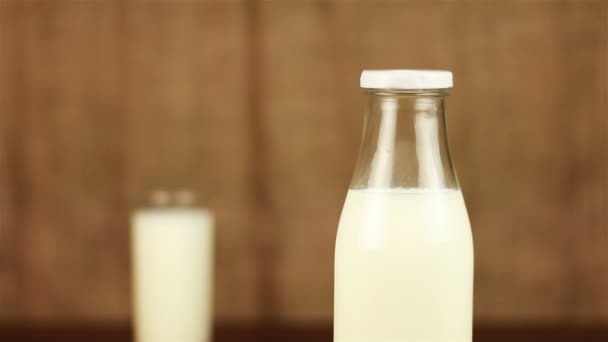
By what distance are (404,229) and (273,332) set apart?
20.2 inches

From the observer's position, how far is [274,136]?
133 cm

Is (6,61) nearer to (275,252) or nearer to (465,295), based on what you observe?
(275,252)

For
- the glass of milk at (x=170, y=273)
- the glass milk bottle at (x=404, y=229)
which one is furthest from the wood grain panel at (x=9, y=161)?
the glass milk bottle at (x=404, y=229)

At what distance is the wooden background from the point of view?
1.32 metres

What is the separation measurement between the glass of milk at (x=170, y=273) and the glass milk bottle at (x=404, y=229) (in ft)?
1.27

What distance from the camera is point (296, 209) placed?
134 cm

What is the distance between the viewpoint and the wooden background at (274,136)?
132 cm

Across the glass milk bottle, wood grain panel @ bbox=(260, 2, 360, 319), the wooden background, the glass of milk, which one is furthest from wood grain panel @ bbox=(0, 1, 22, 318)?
the glass milk bottle

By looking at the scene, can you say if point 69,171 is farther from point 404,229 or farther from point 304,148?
point 404,229

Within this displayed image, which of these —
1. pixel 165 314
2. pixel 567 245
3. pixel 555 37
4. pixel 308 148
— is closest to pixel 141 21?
pixel 308 148

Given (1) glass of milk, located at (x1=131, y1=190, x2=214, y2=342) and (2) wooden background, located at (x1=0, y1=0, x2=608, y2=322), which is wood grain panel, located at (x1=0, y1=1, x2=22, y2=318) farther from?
(1) glass of milk, located at (x1=131, y1=190, x2=214, y2=342)

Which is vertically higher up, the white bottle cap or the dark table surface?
the white bottle cap

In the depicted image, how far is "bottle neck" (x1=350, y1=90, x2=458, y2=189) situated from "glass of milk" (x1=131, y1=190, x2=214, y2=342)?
1.38 ft

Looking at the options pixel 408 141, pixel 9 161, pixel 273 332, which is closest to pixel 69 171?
pixel 9 161
